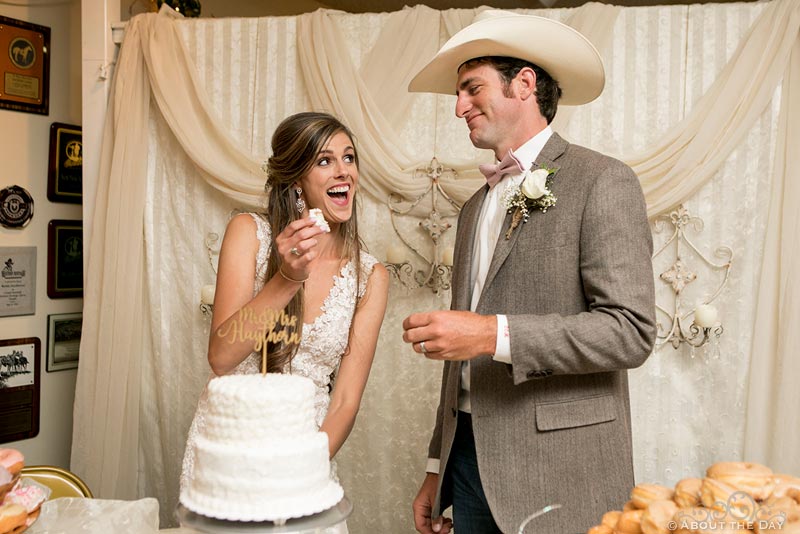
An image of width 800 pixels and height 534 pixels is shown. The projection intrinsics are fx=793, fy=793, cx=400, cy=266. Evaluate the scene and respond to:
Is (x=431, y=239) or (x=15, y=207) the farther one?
(x=15, y=207)

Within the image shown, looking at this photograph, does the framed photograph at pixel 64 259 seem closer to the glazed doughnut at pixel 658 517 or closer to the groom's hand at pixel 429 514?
the groom's hand at pixel 429 514

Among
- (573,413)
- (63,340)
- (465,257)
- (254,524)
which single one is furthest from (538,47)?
(63,340)

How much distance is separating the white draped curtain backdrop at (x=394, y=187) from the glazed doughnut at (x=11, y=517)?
2.38 metres

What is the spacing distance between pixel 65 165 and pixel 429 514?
309 cm

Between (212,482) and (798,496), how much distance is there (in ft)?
3.56

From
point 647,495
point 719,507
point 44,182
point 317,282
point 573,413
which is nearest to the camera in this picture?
point 719,507

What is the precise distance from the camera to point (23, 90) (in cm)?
429

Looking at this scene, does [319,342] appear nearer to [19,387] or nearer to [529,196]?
[529,196]

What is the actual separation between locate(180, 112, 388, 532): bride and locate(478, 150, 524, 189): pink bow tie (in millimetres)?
522

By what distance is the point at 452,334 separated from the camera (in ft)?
6.15

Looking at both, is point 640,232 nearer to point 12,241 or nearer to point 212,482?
point 212,482

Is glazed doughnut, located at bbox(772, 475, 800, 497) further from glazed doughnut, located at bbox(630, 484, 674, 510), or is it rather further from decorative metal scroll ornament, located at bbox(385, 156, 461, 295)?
decorative metal scroll ornament, located at bbox(385, 156, 461, 295)

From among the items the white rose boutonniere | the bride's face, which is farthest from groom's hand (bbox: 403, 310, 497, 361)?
the bride's face

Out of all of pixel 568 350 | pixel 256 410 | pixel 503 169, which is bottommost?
pixel 256 410
